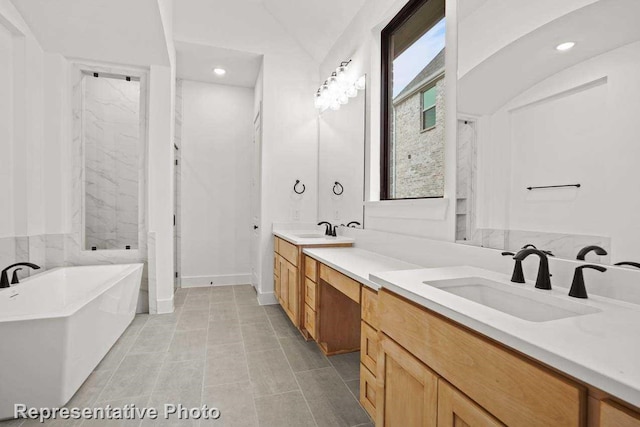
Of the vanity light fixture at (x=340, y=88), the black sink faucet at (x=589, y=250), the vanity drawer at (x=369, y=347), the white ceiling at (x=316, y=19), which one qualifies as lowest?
the vanity drawer at (x=369, y=347)

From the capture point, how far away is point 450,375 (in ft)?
2.98

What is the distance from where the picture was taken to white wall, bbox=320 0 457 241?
5.68 ft

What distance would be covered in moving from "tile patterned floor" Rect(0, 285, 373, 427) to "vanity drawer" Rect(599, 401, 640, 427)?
1.32 metres

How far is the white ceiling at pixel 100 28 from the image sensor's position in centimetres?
232

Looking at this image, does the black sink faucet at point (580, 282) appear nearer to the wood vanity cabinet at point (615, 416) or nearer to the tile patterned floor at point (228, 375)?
the wood vanity cabinet at point (615, 416)

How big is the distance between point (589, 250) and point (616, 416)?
0.69 meters

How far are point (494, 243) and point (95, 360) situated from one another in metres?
2.57

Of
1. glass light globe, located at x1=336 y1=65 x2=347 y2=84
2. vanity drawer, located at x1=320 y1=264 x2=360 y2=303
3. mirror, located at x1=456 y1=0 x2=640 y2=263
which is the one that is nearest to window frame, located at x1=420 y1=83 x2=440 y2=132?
mirror, located at x1=456 y1=0 x2=640 y2=263

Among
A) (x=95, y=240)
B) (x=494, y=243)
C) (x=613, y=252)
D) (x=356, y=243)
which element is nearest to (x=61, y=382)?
(x=95, y=240)

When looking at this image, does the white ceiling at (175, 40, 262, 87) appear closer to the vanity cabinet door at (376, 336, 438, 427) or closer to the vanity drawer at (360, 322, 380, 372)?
the vanity drawer at (360, 322, 380, 372)

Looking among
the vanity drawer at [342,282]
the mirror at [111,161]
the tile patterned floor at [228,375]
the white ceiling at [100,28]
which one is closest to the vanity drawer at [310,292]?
the vanity drawer at [342,282]

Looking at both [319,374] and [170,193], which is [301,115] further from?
[319,374]

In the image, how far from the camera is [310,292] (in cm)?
243

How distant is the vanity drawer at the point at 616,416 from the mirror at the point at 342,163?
218 centimetres
